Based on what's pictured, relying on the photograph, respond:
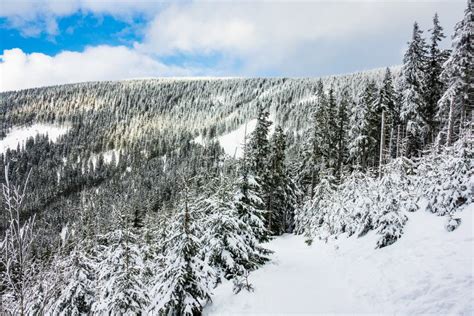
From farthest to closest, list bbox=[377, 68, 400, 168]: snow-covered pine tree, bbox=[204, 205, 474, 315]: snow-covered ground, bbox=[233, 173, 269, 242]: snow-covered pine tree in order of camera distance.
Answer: bbox=[377, 68, 400, 168]: snow-covered pine tree, bbox=[233, 173, 269, 242]: snow-covered pine tree, bbox=[204, 205, 474, 315]: snow-covered ground

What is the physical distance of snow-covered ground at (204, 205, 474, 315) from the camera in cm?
894

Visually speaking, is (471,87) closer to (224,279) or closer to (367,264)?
(367,264)

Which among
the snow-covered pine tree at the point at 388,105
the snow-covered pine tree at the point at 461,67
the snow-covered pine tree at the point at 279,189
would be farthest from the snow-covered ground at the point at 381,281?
the snow-covered pine tree at the point at 388,105

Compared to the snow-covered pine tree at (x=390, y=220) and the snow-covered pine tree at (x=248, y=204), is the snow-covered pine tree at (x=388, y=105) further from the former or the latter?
the snow-covered pine tree at (x=248, y=204)

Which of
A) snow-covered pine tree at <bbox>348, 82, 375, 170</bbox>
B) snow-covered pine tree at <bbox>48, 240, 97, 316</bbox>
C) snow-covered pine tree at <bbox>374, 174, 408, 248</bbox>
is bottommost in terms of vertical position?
snow-covered pine tree at <bbox>48, 240, 97, 316</bbox>

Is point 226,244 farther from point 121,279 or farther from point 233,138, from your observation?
point 233,138

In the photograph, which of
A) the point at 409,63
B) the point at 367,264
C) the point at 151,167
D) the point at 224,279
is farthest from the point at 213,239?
the point at 151,167

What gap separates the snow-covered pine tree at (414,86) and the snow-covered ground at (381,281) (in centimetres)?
2063

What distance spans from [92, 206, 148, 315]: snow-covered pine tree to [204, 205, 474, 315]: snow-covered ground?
301 centimetres

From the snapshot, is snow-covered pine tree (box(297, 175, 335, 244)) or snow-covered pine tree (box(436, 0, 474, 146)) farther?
snow-covered pine tree (box(436, 0, 474, 146))

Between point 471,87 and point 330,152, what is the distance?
14.3 meters

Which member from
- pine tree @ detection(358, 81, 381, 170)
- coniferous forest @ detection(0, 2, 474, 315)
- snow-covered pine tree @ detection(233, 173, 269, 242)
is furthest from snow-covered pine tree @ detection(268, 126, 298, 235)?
pine tree @ detection(358, 81, 381, 170)

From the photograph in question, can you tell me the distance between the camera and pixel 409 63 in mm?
33188

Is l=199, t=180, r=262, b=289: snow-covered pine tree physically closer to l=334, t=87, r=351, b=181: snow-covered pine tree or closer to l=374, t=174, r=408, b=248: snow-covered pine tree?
l=374, t=174, r=408, b=248: snow-covered pine tree
